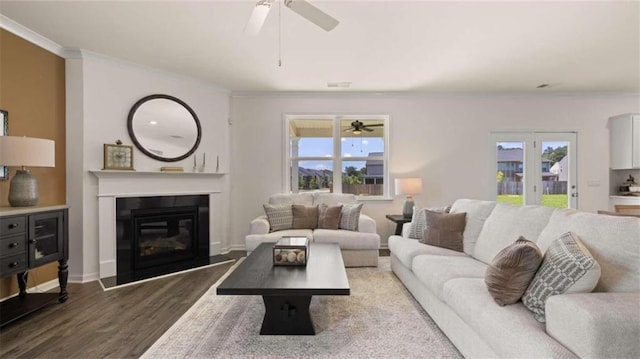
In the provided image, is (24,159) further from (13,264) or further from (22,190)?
(13,264)

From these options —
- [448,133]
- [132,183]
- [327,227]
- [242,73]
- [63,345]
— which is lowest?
[63,345]

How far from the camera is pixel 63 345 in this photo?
6.89 ft

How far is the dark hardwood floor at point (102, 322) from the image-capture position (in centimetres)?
205

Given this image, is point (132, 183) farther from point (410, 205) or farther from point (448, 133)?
point (448, 133)

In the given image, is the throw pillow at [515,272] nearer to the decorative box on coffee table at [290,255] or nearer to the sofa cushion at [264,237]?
the decorative box on coffee table at [290,255]

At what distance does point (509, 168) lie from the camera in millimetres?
5254

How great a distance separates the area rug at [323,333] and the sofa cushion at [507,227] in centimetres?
75

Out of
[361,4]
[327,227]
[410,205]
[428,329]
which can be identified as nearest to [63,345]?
[428,329]

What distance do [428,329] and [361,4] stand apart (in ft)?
8.58

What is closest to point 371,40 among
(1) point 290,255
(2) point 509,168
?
(1) point 290,255

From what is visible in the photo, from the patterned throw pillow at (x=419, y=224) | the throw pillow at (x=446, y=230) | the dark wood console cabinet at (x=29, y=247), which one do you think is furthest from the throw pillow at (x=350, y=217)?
the dark wood console cabinet at (x=29, y=247)

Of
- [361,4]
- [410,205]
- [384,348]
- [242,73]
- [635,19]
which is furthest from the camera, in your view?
[410,205]

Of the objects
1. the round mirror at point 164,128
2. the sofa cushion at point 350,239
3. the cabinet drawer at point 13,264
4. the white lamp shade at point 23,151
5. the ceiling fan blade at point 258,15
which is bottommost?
the sofa cushion at point 350,239

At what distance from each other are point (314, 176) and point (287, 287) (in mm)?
3328
